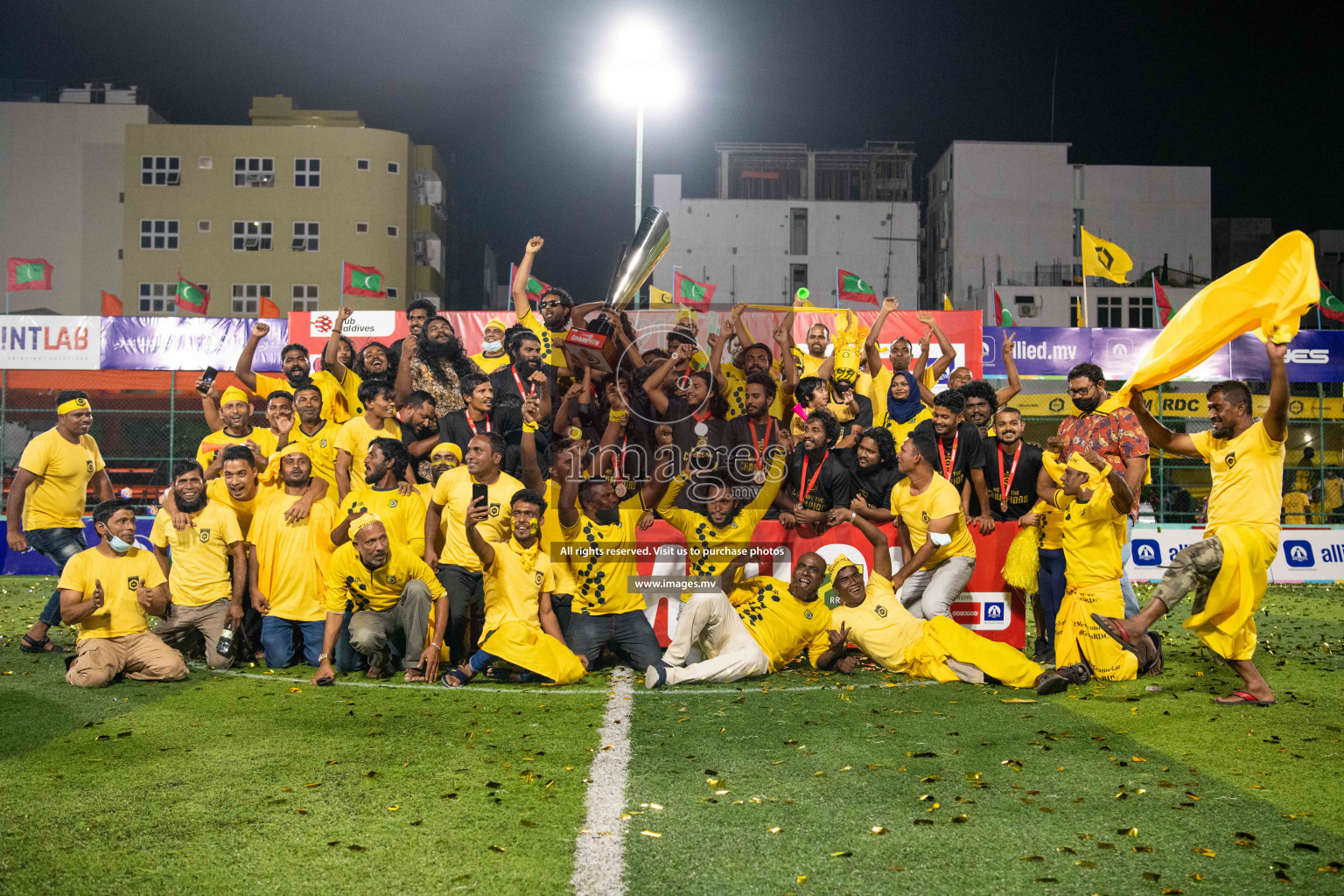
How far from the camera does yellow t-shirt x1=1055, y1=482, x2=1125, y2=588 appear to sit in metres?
7.20

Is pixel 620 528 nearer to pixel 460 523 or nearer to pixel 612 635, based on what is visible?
pixel 612 635

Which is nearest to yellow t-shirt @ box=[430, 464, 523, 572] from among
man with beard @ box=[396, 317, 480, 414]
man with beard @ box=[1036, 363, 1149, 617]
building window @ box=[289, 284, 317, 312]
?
man with beard @ box=[396, 317, 480, 414]

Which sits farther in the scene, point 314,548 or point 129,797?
point 314,548

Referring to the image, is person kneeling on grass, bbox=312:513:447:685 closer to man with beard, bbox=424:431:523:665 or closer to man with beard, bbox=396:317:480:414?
man with beard, bbox=424:431:523:665

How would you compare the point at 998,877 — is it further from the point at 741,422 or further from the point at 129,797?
the point at 741,422

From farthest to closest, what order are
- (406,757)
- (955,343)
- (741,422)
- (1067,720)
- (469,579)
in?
1. (955,343)
2. (741,422)
3. (469,579)
4. (1067,720)
5. (406,757)

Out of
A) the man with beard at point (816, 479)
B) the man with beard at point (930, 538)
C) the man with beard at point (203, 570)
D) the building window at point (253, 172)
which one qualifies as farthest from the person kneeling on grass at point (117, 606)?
the building window at point (253, 172)

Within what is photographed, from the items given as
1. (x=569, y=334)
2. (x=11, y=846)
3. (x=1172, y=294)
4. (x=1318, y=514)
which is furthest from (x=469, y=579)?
(x=1172, y=294)

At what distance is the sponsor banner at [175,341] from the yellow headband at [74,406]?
7.82 m

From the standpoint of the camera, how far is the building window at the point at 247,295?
4181 centimetres

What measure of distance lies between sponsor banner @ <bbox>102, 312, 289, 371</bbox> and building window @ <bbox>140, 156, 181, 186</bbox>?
28620 mm

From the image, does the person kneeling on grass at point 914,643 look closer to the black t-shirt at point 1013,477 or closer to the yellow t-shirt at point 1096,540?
the yellow t-shirt at point 1096,540

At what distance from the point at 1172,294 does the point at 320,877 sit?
4599 cm

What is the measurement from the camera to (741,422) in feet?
27.0
